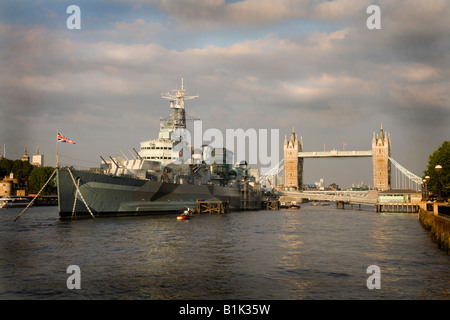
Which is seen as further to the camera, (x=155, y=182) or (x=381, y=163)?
(x=381, y=163)

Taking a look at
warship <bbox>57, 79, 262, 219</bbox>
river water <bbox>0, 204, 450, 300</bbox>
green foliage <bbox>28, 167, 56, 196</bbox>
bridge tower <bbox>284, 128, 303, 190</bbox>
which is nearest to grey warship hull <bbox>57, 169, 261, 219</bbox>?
warship <bbox>57, 79, 262, 219</bbox>

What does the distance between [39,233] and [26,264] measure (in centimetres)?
1350

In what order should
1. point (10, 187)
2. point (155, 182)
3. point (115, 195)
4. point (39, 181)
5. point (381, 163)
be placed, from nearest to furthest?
point (115, 195), point (155, 182), point (39, 181), point (10, 187), point (381, 163)

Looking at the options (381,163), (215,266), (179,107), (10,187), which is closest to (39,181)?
(10,187)

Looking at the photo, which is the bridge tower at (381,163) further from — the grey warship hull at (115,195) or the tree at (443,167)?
the grey warship hull at (115,195)

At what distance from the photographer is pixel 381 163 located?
177250mm

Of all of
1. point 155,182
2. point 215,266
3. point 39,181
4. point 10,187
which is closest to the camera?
point 215,266

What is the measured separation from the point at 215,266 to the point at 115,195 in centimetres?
2963

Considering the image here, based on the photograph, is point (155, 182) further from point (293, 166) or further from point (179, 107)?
point (293, 166)

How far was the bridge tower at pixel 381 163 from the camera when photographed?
569ft

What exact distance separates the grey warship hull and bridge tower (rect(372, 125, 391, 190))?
435 feet

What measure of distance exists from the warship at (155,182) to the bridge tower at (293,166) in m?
103

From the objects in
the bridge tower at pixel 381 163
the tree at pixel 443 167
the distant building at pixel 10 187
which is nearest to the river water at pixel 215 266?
the tree at pixel 443 167

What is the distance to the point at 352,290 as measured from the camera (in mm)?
15680
